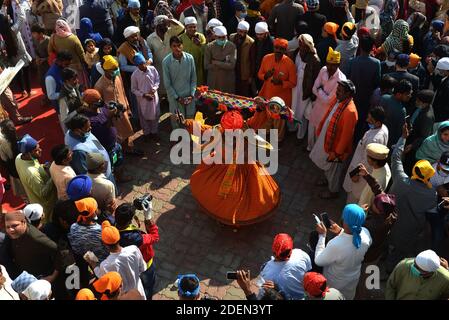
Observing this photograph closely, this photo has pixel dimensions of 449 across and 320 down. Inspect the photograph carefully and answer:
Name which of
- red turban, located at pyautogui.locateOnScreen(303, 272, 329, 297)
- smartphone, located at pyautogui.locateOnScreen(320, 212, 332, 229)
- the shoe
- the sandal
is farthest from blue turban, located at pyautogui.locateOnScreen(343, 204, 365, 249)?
the shoe

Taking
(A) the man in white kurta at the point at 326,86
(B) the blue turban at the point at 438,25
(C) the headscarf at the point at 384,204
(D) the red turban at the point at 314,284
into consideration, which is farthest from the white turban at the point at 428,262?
(B) the blue turban at the point at 438,25

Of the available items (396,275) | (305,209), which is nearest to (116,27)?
(305,209)

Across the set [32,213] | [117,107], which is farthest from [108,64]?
[32,213]

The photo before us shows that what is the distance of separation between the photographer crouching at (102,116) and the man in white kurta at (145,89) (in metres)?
0.94

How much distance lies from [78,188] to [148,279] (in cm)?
139

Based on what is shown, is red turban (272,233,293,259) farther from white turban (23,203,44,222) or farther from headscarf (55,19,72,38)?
headscarf (55,19,72,38)

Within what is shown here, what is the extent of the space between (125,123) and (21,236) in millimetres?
3316

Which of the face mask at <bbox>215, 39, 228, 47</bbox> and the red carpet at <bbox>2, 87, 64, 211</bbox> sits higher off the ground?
the face mask at <bbox>215, 39, 228, 47</bbox>

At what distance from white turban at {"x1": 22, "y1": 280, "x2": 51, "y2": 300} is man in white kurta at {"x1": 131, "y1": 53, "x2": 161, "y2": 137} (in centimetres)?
428

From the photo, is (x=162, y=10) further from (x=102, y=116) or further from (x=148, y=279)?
(x=148, y=279)

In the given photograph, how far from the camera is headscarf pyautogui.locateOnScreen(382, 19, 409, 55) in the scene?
27.1ft

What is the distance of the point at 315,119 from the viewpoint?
8023 mm

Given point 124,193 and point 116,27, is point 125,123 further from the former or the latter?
point 116,27

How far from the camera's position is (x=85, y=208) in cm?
533
